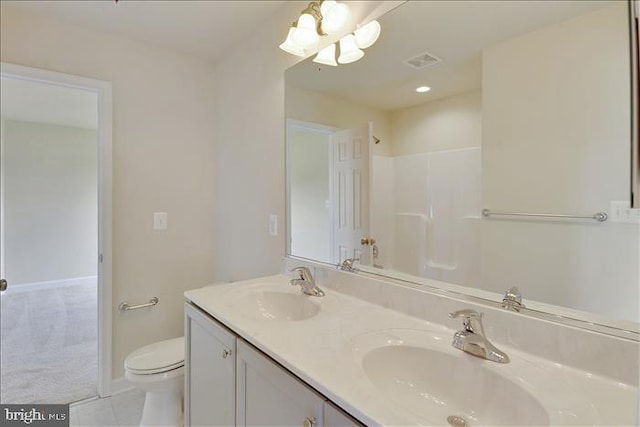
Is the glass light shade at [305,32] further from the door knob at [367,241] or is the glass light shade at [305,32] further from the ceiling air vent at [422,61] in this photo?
the door knob at [367,241]

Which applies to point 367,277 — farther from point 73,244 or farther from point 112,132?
point 73,244

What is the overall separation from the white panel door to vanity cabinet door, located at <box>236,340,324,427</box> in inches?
24.7

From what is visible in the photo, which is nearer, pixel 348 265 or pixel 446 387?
pixel 446 387

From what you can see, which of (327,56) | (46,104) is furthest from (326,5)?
(46,104)

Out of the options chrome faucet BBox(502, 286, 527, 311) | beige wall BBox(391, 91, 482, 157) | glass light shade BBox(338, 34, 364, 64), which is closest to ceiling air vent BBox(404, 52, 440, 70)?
beige wall BBox(391, 91, 482, 157)

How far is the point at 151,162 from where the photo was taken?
2.17 metres

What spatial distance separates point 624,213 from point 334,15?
4.10 ft

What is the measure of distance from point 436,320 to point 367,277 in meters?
0.34

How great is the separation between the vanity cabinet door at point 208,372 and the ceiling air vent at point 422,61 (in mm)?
1183

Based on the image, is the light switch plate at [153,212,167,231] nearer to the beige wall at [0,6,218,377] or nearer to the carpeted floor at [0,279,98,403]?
the beige wall at [0,6,218,377]

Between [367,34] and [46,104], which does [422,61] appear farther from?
[46,104]

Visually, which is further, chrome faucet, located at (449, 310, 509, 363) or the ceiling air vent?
the ceiling air vent

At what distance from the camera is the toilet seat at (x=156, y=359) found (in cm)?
160

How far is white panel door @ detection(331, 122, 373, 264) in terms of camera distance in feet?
4.55
